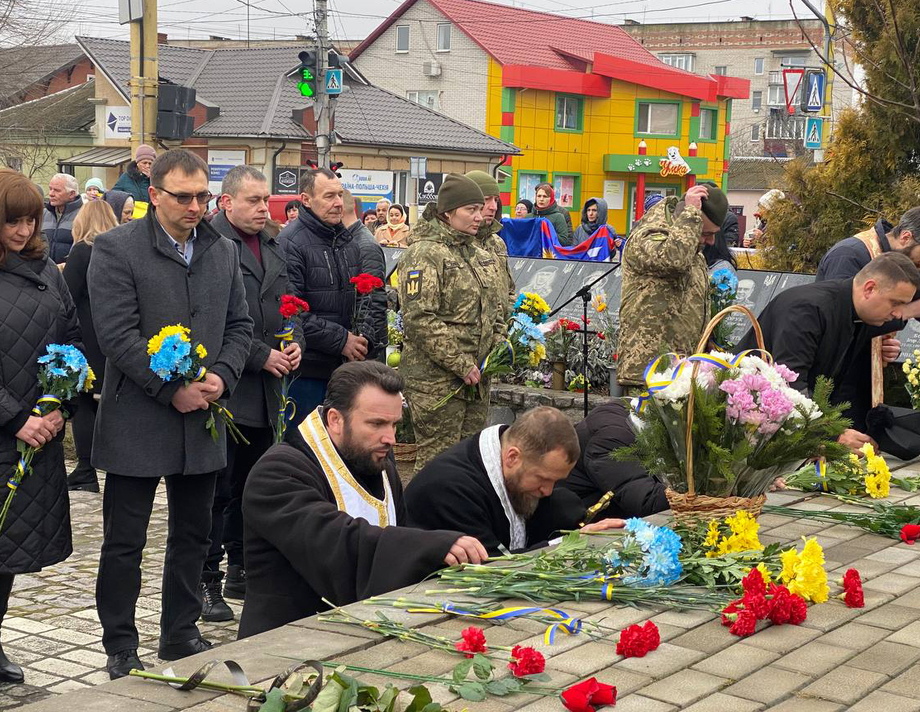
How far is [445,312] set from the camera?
6.81 metres

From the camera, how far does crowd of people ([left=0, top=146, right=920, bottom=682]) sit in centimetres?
407

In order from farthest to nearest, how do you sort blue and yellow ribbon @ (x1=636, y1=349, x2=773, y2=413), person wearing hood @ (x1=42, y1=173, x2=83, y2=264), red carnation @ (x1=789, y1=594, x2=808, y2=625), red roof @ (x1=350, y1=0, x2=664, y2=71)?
red roof @ (x1=350, y1=0, x2=664, y2=71) → person wearing hood @ (x1=42, y1=173, x2=83, y2=264) → blue and yellow ribbon @ (x1=636, y1=349, x2=773, y2=413) → red carnation @ (x1=789, y1=594, x2=808, y2=625)

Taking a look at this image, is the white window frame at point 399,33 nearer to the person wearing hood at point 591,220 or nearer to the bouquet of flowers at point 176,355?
the person wearing hood at point 591,220

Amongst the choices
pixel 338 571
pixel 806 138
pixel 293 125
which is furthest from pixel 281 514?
pixel 293 125

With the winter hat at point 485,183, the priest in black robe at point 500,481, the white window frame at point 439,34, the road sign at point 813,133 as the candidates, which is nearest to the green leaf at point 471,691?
the priest in black robe at point 500,481

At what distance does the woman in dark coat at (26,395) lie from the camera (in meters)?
4.68

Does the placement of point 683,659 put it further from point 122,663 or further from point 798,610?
point 122,663

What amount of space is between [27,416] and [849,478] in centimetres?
322

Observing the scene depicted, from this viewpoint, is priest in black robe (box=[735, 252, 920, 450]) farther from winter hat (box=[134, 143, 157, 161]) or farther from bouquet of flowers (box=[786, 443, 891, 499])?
winter hat (box=[134, 143, 157, 161])

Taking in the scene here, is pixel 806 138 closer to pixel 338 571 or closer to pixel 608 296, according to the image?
pixel 608 296

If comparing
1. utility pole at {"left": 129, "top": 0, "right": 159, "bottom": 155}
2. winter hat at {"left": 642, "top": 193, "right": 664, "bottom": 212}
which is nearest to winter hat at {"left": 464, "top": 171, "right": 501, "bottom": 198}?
winter hat at {"left": 642, "top": 193, "right": 664, "bottom": 212}

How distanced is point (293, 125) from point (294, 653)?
3179cm

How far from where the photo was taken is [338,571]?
3.81 meters

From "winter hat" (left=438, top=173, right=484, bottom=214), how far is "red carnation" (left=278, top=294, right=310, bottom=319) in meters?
1.03
